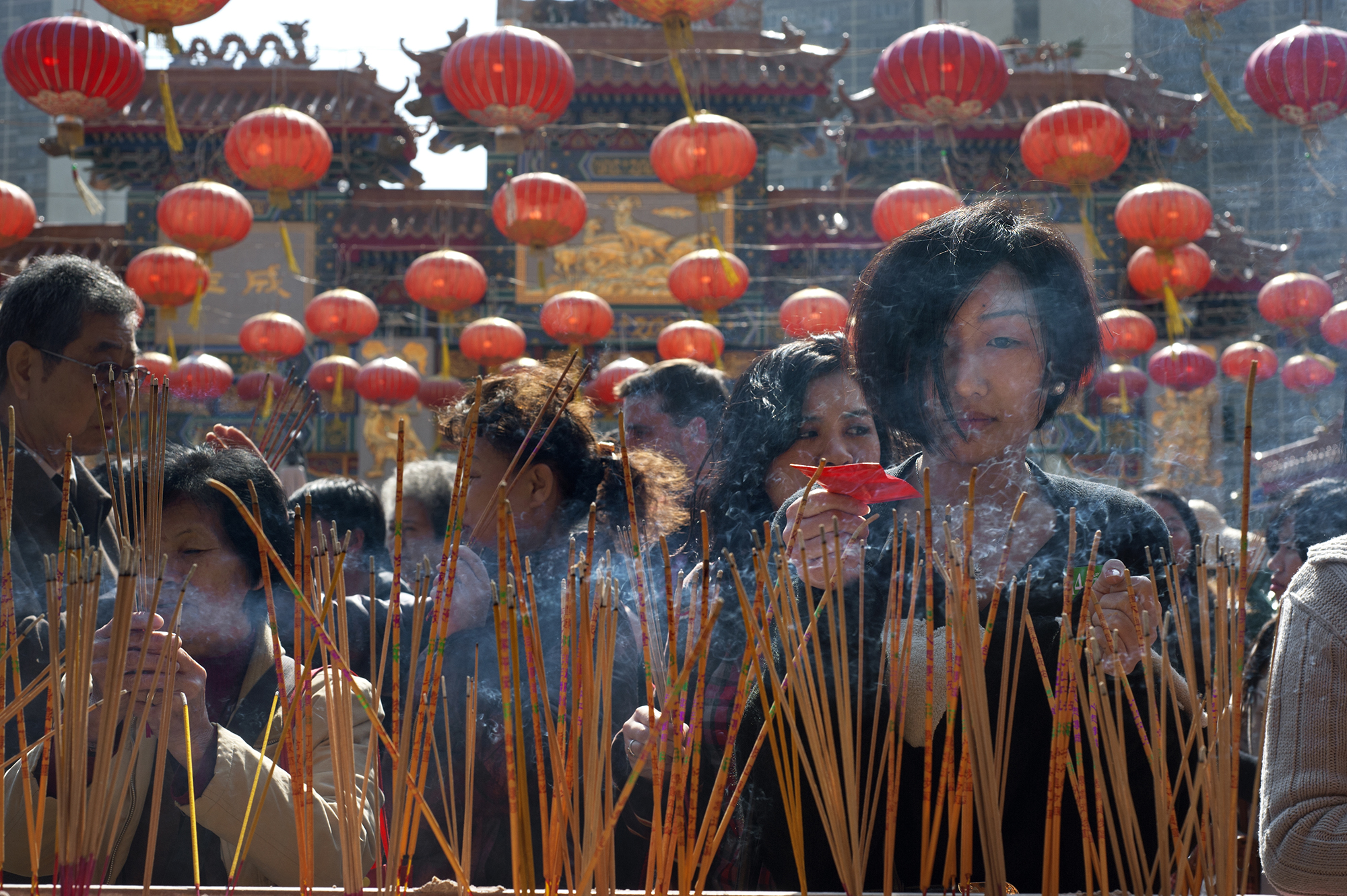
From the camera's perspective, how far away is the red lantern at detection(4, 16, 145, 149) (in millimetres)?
3416

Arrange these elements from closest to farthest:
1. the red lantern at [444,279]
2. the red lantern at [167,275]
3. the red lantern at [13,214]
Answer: the red lantern at [13,214]
the red lantern at [167,275]
the red lantern at [444,279]

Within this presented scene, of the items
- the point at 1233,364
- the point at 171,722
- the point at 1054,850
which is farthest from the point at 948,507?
the point at 1233,364

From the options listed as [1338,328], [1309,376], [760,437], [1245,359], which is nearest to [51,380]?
[760,437]

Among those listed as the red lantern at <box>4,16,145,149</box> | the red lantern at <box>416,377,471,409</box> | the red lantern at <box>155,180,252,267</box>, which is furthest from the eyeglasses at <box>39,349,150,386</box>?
the red lantern at <box>416,377,471,409</box>

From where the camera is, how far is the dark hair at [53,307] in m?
0.94

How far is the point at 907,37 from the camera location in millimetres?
3357

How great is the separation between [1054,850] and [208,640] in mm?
623

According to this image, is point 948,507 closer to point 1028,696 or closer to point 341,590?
point 1028,696

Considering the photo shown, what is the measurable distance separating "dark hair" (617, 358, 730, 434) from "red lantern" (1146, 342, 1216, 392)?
103 inches

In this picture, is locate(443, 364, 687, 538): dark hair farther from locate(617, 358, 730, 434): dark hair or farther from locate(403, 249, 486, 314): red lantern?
locate(403, 249, 486, 314): red lantern

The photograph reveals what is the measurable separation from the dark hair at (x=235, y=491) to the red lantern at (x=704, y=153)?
119 inches

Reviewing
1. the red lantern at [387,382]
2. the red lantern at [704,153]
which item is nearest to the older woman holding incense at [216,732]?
the red lantern at [704,153]

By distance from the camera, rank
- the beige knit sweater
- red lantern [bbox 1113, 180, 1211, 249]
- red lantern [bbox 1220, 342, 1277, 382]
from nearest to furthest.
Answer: the beige knit sweater → red lantern [bbox 1220, 342, 1277, 382] → red lantern [bbox 1113, 180, 1211, 249]

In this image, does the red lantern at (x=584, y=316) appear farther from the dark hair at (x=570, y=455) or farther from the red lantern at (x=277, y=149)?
the dark hair at (x=570, y=455)
